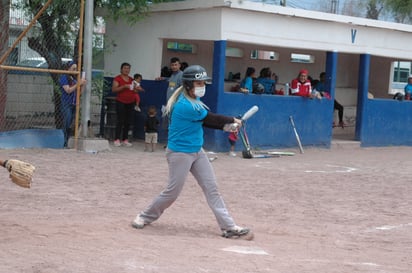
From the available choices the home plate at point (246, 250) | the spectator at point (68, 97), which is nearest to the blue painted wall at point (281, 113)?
the spectator at point (68, 97)

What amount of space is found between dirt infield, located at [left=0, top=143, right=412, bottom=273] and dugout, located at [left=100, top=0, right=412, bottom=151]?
203cm

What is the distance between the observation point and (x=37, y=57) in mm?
16469

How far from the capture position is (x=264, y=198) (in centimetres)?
1066

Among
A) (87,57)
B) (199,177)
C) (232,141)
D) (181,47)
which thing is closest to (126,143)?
(232,141)

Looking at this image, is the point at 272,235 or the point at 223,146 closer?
the point at 272,235

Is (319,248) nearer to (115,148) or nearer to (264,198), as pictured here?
(264,198)

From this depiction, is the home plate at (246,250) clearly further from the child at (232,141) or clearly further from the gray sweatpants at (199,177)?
the child at (232,141)

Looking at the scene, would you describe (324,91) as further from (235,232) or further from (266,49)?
(235,232)

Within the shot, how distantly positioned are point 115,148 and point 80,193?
547 centimetres

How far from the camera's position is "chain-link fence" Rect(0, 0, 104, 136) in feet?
50.1

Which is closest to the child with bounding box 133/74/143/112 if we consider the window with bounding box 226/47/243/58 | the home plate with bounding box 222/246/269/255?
the window with bounding box 226/47/243/58

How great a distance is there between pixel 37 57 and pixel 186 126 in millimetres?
9711

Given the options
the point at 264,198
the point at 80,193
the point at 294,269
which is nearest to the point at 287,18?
the point at 264,198

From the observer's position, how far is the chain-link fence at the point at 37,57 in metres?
15.3
